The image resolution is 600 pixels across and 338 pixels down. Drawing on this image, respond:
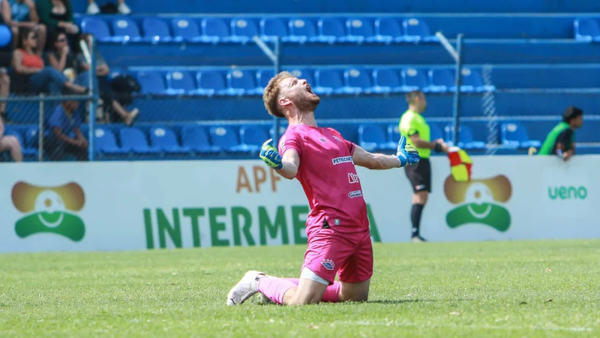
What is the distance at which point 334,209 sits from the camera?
20.2 ft

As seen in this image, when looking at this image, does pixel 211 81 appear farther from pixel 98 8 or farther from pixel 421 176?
pixel 421 176

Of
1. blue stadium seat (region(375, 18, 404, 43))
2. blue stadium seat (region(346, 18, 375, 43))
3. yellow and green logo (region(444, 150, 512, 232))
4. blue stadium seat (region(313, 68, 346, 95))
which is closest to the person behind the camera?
yellow and green logo (region(444, 150, 512, 232))

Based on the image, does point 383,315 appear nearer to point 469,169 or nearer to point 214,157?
point 469,169

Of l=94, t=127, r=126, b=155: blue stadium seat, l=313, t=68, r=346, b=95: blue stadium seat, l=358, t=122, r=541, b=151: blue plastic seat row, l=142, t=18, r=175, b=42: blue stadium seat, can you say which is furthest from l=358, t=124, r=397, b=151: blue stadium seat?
l=142, t=18, r=175, b=42: blue stadium seat

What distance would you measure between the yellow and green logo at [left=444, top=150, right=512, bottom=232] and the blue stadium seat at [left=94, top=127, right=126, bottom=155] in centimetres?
514

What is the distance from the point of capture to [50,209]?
14109mm

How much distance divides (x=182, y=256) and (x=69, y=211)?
244 centimetres

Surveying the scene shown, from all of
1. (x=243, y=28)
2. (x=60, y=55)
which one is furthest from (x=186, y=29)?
(x=60, y=55)

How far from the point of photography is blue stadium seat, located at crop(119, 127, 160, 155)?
16.2m

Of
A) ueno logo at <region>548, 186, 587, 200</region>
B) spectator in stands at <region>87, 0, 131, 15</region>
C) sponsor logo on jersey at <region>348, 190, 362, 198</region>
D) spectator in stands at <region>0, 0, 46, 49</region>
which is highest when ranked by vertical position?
spectator in stands at <region>87, 0, 131, 15</region>

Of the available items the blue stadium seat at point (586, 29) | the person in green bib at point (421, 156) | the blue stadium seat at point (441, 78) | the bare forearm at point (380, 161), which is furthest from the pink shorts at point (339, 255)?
the blue stadium seat at point (586, 29)

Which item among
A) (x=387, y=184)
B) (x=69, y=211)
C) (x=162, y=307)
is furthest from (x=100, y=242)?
(x=162, y=307)

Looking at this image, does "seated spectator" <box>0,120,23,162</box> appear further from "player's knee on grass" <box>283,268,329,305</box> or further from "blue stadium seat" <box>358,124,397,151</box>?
"player's knee on grass" <box>283,268,329,305</box>

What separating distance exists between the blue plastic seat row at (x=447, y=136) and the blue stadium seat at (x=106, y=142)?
4.03 m
